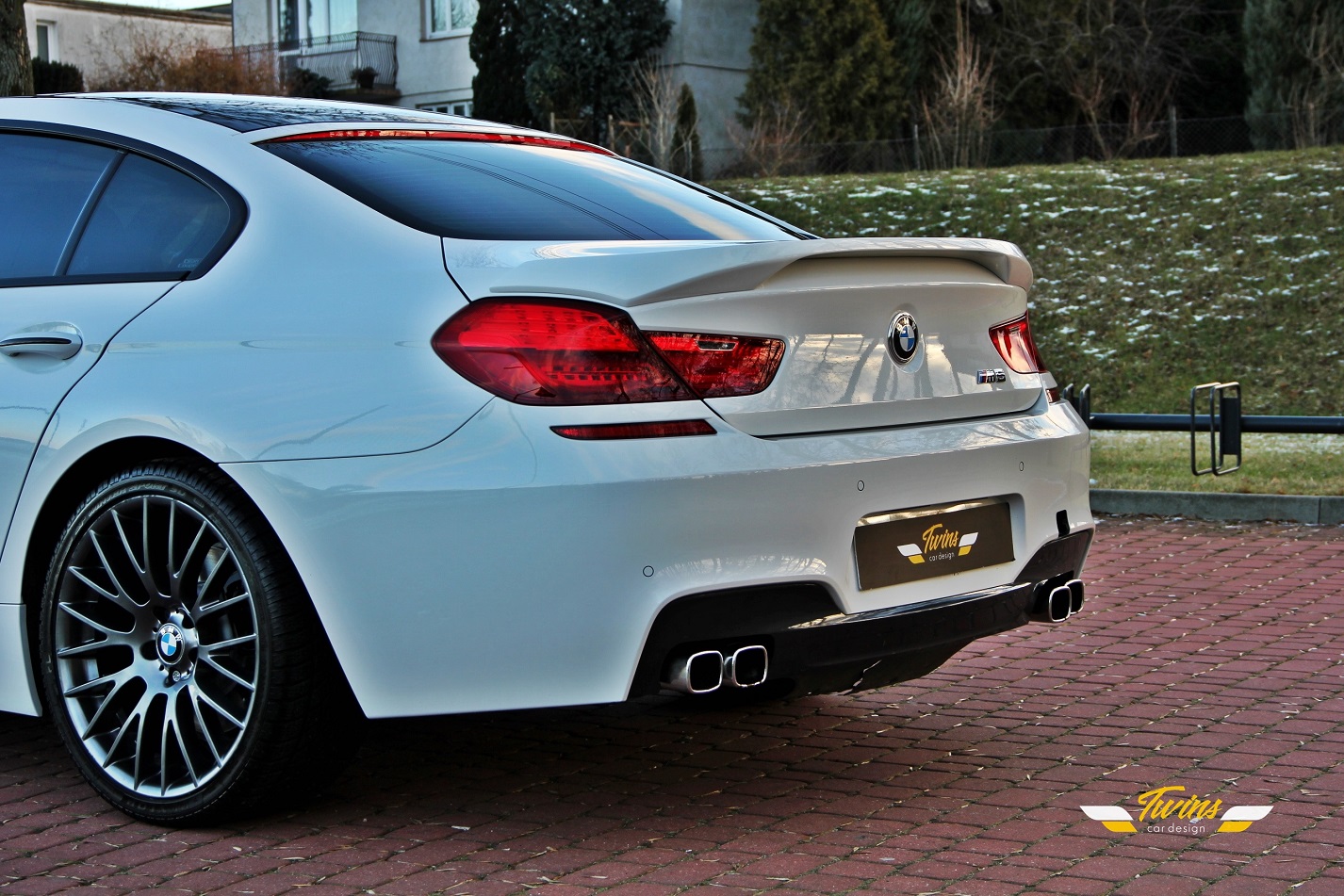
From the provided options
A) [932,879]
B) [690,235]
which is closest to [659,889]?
[932,879]

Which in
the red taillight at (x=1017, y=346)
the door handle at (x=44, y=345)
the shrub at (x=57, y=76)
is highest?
the shrub at (x=57, y=76)

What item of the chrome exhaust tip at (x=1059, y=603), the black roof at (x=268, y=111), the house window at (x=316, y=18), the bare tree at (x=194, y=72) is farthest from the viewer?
the house window at (x=316, y=18)

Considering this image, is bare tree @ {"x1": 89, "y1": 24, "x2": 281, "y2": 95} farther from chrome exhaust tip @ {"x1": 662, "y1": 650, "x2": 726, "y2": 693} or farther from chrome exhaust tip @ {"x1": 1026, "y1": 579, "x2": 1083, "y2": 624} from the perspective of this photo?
chrome exhaust tip @ {"x1": 662, "y1": 650, "x2": 726, "y2": 693}

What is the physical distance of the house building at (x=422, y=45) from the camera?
31062 millimetres

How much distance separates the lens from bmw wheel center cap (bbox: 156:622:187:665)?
384 centimetres

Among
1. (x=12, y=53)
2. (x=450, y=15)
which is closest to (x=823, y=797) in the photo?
(x=12, y=53)

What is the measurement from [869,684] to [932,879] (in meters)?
0.60

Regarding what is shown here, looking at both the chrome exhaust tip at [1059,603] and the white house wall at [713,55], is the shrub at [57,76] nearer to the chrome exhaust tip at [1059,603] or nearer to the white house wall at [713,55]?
the white house wall at [713,55]

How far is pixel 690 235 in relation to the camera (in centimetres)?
421

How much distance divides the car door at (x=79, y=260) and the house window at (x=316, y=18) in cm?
3437

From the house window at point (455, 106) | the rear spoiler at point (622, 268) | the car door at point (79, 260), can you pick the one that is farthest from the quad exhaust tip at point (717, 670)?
the house window at point (455, 106)

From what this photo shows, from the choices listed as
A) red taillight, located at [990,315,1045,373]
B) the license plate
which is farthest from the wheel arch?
red taillight, located at [990,315,1045,373]

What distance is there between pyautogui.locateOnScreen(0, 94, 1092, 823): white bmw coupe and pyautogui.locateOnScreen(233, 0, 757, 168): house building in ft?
87.9

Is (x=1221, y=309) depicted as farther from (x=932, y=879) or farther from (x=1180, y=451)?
(x=932, y=879)
